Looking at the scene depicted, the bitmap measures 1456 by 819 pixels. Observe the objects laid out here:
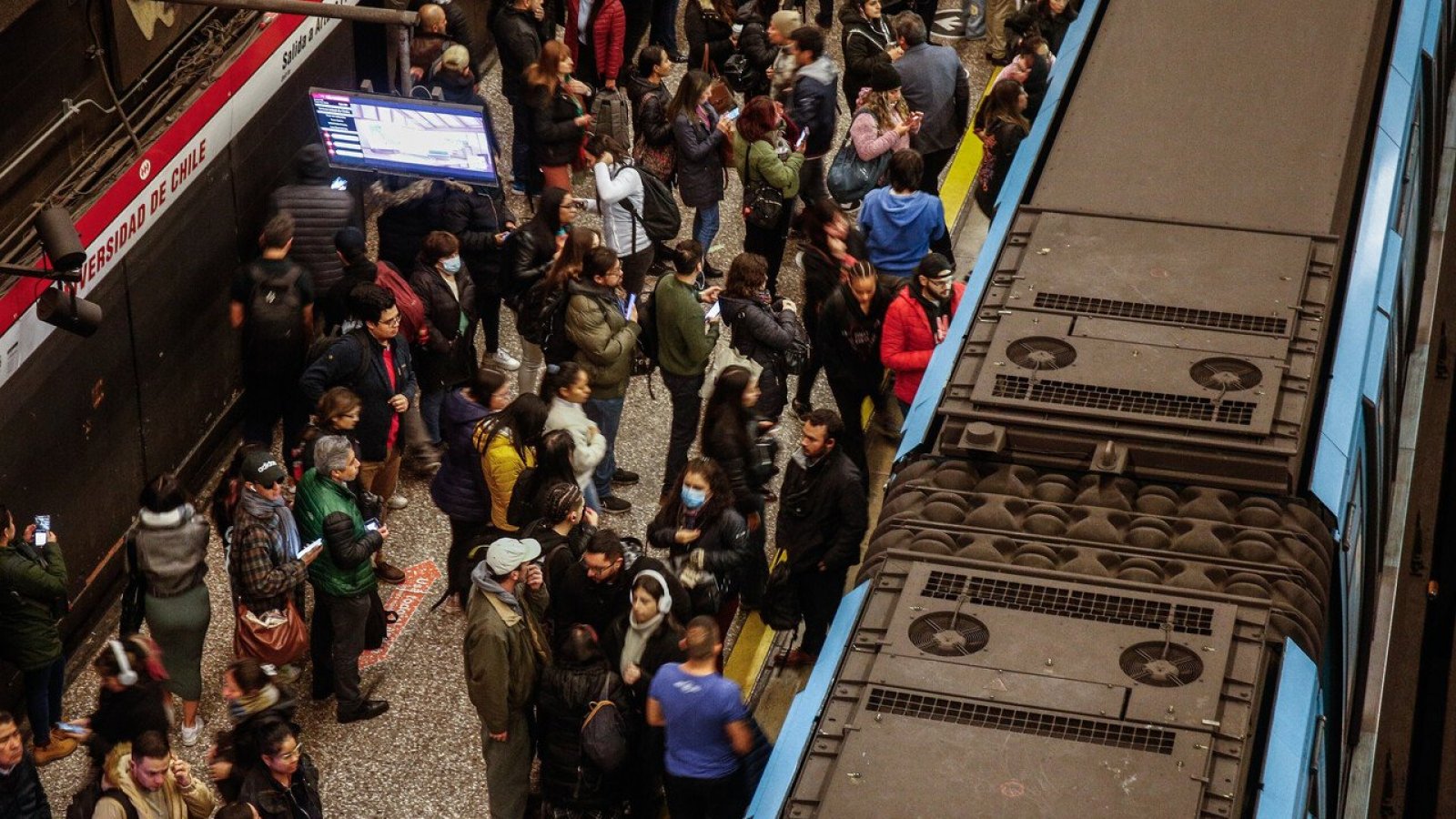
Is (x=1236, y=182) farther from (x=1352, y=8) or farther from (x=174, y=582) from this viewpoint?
(x=174, y=582)

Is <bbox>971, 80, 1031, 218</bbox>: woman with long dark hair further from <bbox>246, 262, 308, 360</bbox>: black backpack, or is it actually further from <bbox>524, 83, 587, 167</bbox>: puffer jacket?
A: <bbox>246, 262, 308, 360</bbox>: black backpack

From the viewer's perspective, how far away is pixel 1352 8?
11.3 m

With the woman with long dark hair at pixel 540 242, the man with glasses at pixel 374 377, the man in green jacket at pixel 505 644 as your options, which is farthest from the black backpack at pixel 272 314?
the man in green jacket at pixel 505 644

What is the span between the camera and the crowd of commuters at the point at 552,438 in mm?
8406

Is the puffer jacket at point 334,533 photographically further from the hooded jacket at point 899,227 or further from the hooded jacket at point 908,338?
the hooded jacket at point 899,227

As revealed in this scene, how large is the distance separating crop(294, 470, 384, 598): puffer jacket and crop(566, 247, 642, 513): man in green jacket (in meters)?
1.64

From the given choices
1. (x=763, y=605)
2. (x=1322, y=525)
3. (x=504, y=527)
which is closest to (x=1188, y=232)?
(x=1322, y=525)

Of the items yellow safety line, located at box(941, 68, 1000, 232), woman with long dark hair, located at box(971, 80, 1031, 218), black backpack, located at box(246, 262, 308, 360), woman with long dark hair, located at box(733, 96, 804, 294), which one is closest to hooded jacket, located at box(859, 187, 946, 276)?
woman with long dark hair, located at box(733, 96, 804, 294)

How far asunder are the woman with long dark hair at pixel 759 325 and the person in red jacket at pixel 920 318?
58 cm

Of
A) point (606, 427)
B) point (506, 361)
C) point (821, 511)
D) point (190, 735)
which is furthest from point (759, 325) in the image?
point (190, 735)

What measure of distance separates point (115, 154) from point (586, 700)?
4370 millimetres

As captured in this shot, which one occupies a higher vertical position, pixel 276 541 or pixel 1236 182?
pixel 1236 182

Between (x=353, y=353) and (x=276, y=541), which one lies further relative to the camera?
(x=353, y=353)

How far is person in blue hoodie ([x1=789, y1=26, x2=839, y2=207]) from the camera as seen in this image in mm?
13594
